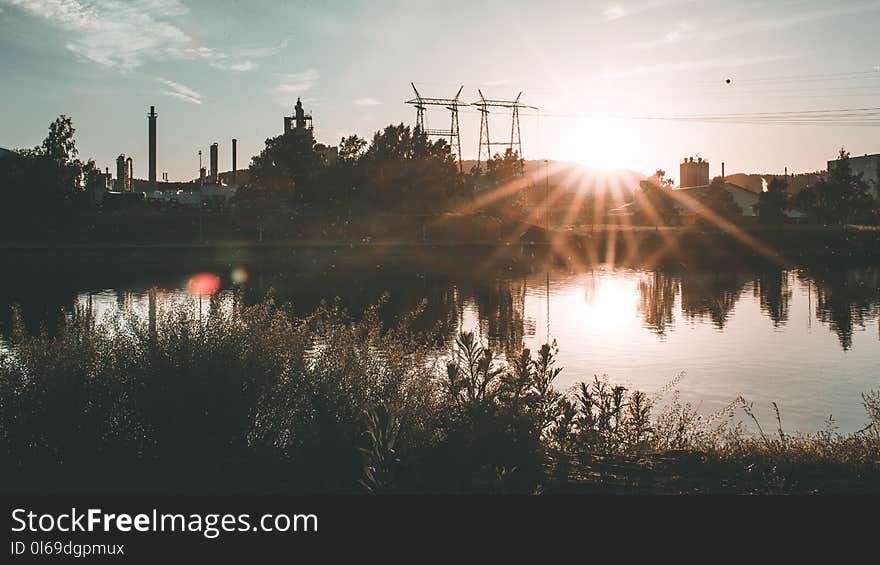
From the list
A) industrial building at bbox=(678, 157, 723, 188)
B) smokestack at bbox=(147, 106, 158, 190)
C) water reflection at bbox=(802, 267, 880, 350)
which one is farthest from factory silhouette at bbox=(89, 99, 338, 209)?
industrial building at bbox=(678, 157, 723, 188)

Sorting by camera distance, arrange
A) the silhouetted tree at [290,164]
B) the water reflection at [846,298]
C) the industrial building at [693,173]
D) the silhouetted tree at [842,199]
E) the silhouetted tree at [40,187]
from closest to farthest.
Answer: the water reflection at [846,298] → the silhouetted tree at [40,187] → the silhouetted tree at [290,164] → the silhouetted tree at [842,199] → the industrial building at [693,173]

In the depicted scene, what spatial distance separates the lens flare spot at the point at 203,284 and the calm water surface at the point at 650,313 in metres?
0.83

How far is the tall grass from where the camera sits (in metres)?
9.58

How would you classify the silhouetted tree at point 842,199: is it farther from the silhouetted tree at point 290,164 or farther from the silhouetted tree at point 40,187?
the silhouetted tree at point 40,187

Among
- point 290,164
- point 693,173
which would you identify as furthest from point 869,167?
point 290,164

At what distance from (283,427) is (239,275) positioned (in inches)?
2155

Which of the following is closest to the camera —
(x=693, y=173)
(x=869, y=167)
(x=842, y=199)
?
(x=842, y=199)

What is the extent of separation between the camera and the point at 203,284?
55.6 m

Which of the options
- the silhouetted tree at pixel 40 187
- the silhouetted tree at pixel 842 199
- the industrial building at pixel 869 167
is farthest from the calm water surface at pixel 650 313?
the industrial building at pixel 869 167

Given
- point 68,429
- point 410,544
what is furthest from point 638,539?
point 68,429

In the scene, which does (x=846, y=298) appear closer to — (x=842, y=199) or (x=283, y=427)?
(x=283, y=427)

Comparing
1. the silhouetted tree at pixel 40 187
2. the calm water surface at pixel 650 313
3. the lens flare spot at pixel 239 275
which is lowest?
the calm water surface at pixel 650 313

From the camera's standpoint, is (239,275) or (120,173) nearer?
(239,275)

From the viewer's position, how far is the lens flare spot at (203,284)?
164 feet
